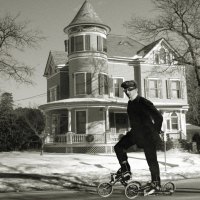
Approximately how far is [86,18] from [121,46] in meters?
6.35

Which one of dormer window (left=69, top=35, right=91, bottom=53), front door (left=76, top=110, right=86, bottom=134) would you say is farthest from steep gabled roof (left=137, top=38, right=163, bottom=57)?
front door (left=76, top=110, right=86, bottom=134)

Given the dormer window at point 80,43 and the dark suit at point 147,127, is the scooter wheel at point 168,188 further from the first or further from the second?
the dormer window at point 80,43

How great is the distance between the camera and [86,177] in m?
12.5

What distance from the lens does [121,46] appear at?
3491 centimetres

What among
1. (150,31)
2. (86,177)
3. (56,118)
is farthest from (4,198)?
(56,118)

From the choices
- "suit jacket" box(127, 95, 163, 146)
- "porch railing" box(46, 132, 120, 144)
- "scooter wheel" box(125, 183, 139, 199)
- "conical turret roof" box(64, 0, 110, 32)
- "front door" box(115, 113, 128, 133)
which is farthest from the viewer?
"front door" box(115, 113, 128, 133)

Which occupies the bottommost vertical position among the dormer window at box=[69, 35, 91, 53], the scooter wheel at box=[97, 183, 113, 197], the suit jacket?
the scooter wheel at box=[97, 183, 113, 197]

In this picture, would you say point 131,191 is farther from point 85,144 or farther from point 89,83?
point 89,83

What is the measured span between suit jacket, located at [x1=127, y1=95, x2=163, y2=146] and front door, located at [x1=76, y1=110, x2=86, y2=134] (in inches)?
886

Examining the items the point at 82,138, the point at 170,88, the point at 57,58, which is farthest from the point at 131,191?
the point at 57,58

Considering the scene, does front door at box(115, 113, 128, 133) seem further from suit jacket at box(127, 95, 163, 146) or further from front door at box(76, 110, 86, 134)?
suit jacket at box(127, 95, 163, 146)

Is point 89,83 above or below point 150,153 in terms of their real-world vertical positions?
above

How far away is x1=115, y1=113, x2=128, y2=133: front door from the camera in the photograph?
30.4 meters

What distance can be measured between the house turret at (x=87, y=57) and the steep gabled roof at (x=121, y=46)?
10.4ft
